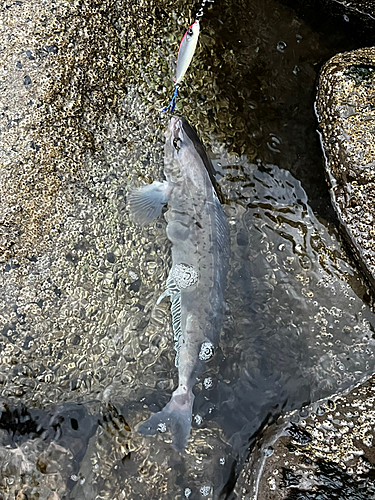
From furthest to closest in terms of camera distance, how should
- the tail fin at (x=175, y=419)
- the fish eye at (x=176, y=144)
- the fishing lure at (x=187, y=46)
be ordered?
the fish eye at (x=176, y=144)
the tail fin at (x=175, y=419)
the fishing lure at (x=187, y=46)

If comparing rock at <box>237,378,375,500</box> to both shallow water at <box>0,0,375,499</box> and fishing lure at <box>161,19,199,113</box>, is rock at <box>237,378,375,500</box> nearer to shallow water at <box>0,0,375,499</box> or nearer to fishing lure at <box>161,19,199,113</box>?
shallow water at <box>0,0,375,499</box>

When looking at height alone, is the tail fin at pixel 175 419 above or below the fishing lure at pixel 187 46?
below

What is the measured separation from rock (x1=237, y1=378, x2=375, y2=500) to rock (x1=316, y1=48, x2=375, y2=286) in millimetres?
1093

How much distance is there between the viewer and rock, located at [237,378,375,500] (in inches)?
109

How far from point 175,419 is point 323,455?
1.06 meters

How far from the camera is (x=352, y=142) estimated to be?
11.5ft

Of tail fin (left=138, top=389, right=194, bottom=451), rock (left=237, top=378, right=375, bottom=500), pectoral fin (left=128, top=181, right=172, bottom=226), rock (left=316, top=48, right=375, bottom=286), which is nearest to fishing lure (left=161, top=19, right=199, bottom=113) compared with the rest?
pectoral fin (left=128, top=181, right=172, bottom=226)

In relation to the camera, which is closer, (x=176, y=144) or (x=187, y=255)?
(x=187, y=255)

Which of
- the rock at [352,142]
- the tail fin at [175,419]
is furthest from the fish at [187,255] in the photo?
the rock at [352,142]

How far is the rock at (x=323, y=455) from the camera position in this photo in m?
2.76

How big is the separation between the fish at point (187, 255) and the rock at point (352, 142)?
3.61ft

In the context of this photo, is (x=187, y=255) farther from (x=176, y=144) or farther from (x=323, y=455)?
(x=323, y=455)

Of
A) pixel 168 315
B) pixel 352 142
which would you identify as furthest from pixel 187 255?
pixel 352 142

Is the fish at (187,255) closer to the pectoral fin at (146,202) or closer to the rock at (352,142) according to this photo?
the pectoral fin at (146,202)
